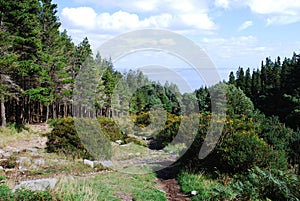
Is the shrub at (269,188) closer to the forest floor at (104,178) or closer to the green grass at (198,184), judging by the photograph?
the green grass at (198,184)

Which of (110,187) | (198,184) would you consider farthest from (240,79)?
(110,187)

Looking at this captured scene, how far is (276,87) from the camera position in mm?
44969

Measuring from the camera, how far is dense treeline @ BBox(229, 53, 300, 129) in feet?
122

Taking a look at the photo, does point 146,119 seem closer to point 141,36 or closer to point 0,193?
point 141,36

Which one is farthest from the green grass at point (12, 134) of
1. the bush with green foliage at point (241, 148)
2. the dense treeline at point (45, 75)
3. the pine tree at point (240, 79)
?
the pine tree at point (240, 79)

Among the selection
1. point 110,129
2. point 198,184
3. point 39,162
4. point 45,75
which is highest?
point 45,75

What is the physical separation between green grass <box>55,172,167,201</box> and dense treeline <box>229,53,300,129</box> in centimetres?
2959

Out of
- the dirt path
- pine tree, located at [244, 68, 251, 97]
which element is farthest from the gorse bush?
pine tree, located at [244, 68, 251, 97]

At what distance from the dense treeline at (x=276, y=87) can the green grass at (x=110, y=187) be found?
29593mm

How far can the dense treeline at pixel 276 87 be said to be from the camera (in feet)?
122

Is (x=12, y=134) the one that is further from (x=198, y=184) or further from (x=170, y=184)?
(x=198, y=184)

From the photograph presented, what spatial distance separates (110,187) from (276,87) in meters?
42.4

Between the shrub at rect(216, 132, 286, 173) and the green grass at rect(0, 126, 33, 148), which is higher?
the shrub at rect(216, 132, 286, 173)

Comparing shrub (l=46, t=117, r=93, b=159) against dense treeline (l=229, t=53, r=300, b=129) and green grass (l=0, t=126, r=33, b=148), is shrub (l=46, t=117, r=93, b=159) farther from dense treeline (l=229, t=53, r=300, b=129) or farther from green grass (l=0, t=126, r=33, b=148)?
dense treeline (l=229, t=53, r=300, b=129)
